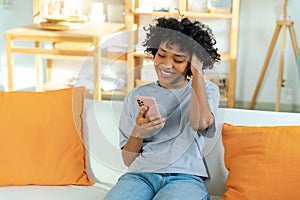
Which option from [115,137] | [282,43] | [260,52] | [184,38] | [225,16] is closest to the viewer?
[184,38]

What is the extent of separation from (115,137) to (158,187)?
14.6 inches

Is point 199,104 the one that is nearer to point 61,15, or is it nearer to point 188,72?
point 188,72

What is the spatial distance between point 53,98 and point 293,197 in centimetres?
94

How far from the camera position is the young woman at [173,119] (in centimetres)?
177

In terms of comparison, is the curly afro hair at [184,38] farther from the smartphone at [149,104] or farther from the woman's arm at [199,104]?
the smartphone at [149,104]

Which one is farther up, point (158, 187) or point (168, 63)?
point (168, 63)

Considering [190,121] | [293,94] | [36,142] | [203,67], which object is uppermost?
[203,67]

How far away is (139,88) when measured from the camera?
1.91m

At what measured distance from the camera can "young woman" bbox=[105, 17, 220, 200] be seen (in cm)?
177

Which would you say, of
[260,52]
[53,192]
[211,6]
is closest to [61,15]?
[211,6]

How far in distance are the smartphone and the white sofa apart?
0.90 feet

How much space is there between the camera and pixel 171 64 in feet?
5.80

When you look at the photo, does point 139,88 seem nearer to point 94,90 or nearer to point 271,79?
point 94,90

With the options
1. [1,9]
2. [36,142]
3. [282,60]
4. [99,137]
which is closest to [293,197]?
[99,137]
